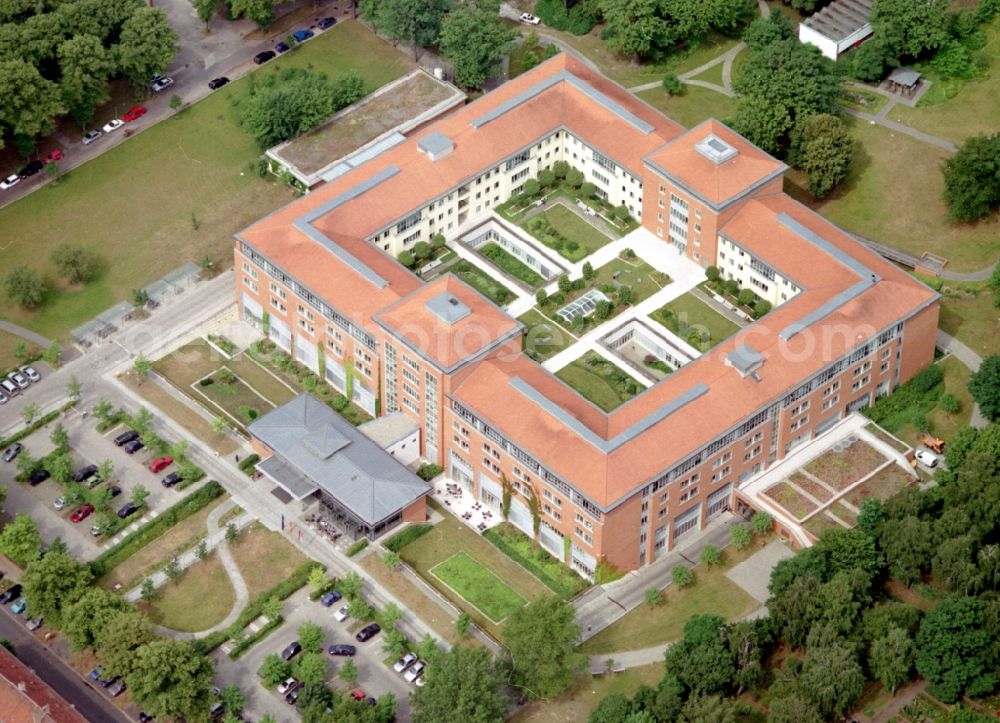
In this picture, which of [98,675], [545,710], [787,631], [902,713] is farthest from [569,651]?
[98,675]

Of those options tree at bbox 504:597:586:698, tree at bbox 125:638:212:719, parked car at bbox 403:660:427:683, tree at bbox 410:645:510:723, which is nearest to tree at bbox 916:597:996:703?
tree at bbox 504:597:586:698

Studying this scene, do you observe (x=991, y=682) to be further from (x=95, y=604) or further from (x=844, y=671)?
(x=95, y=604)

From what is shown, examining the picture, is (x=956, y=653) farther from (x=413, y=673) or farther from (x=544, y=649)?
(x=413, y=673)

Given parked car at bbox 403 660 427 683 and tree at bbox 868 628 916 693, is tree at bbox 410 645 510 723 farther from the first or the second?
tree at bbox 868 628 916 693

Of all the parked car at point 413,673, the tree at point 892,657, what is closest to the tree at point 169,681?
the parked car at point 413,673

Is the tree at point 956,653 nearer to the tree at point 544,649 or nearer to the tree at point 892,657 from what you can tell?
the tree at point 892,657

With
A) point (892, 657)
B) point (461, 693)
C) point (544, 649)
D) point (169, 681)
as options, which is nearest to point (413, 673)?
point (461, 693)
